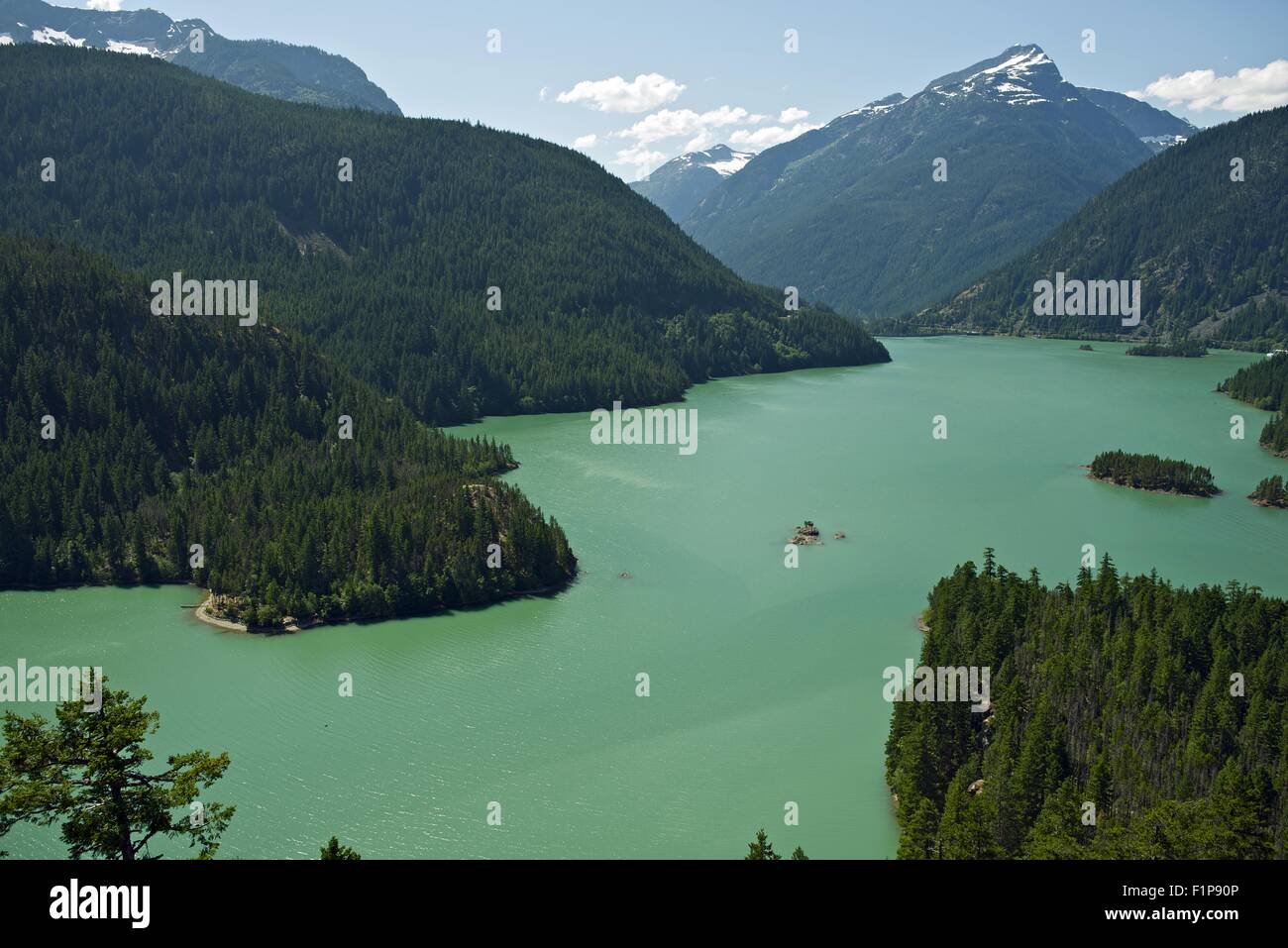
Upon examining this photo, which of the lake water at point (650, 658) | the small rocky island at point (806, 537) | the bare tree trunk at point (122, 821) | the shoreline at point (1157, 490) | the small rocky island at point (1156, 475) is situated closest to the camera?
the bare tree trunk at point (122, 821)

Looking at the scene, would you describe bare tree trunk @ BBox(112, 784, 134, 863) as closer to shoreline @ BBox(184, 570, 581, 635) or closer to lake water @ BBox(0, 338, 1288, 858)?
lake water @ BBox(0, 338, 1288, 858)

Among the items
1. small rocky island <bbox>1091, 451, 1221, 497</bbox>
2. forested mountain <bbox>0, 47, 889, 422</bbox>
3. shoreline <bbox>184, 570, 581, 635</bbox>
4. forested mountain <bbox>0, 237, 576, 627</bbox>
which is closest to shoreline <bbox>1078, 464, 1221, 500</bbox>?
small rocky island <bbox>1091, 451, 1221, 497</bbox>

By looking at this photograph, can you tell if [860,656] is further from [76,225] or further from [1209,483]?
[76,225]

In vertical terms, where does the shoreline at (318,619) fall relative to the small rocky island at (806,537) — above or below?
below

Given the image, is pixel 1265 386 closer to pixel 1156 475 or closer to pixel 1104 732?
pixel 1156 475

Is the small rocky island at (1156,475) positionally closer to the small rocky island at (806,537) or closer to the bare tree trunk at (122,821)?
the small rocky island at (806,537)

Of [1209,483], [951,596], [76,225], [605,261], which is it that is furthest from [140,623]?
[605,261]

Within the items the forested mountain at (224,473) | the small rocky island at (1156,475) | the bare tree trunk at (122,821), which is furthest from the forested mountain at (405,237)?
the bare tree trunk at (122,821)
